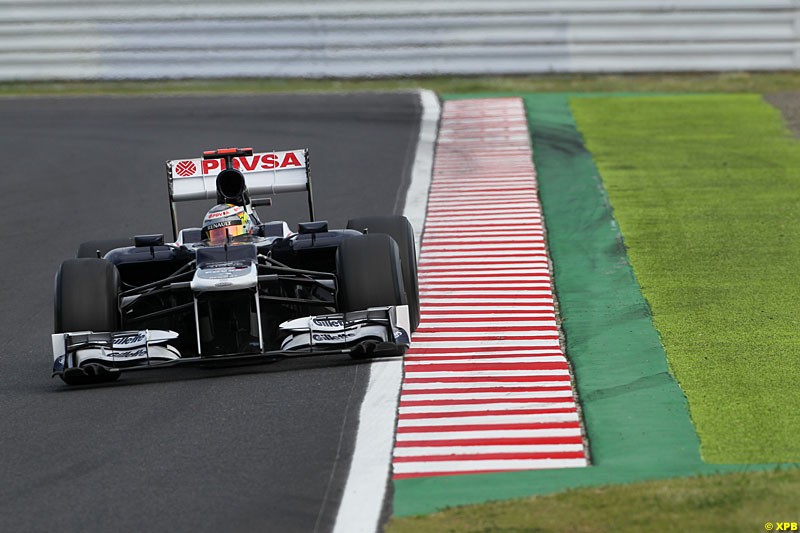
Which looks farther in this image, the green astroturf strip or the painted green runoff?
the green astroturf strip

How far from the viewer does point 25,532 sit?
23.8 feet

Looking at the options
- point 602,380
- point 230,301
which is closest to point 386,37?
point 230,301

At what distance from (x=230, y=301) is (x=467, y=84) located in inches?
647

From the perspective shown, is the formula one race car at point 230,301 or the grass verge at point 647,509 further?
the formula one race car at point 230,301

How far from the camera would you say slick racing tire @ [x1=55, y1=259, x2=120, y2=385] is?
998cm

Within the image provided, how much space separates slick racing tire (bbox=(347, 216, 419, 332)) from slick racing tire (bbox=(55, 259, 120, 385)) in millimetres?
1970

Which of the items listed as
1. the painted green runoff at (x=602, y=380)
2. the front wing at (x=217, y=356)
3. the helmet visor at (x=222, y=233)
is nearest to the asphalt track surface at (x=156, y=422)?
the front wing at (x=217, y=356)

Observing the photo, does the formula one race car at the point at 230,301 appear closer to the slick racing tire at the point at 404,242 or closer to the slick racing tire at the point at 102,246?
the slick racing tire at the point at 404,242

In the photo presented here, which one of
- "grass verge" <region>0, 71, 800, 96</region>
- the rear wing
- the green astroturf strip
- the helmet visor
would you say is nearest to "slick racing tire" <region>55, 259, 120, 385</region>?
the helmet visor

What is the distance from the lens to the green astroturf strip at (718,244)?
8.89 metres

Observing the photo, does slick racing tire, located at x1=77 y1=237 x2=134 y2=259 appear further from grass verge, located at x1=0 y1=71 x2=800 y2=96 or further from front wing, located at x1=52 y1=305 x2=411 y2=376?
grass verge, located at x1=0 y1=71 x2=800 y2=96

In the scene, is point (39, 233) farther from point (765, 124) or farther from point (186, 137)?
point (765, 124)

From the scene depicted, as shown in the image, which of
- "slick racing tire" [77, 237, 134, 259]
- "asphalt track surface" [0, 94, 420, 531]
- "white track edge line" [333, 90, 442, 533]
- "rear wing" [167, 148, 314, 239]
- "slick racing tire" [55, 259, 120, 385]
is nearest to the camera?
"white track edge line" [333, 90, 442, 533]

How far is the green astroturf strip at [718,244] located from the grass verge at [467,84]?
51.2 inches
